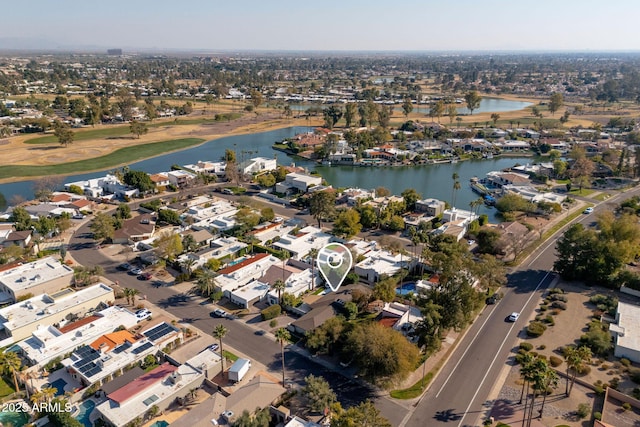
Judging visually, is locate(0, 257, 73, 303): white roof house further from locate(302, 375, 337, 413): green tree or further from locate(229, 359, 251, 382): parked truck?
locate(302, 375, 337, 413): green tree

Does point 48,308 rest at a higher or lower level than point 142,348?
higher

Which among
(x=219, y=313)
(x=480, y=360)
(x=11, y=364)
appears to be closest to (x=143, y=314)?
(x=219, y=313)

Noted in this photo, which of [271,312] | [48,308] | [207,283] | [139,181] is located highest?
[139,181]

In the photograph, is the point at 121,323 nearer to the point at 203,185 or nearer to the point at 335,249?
the point at 335,249

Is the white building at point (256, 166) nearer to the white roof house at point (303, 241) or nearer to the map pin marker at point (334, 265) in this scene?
the white roof house at point (303, 241)

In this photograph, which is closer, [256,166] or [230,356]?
[230,356]

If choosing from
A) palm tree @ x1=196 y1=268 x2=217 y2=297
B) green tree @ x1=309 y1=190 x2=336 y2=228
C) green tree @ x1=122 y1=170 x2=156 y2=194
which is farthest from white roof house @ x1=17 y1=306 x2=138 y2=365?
green tree @ x1=122 y1=170 x2=156 y2=194

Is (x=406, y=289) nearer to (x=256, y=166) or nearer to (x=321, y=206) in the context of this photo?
(x=321, y=206)
